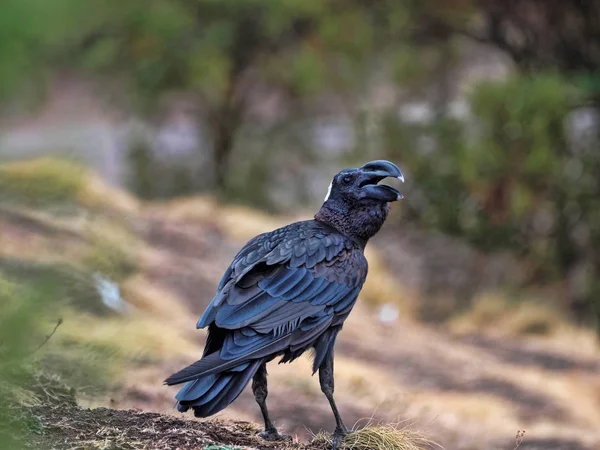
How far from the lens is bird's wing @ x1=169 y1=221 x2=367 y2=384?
468cm

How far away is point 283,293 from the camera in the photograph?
4898 millimetres

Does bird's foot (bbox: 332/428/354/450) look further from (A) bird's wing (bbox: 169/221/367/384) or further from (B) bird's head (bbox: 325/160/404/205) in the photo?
(B) bird's head (bbox: 325/160/404/205)

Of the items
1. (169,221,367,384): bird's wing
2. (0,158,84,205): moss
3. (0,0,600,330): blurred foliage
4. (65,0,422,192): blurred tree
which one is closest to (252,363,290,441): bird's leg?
(169,221,367,384): bird's wing

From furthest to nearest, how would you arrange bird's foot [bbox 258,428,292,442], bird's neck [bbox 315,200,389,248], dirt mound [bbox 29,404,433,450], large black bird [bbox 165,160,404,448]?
bird's neck [bbox 315,200,389,248] → bird's foot [bbox 258,428,292,442] → large black bird [bbox 165,160,404,448] → dirt mound [bbox 29,404,433,450]

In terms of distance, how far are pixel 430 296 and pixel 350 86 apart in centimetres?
490

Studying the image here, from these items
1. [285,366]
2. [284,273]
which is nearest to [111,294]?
[285,366]

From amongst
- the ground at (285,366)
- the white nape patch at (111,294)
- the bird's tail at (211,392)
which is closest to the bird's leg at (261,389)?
the ground at (285,366)

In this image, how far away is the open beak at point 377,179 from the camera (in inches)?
206

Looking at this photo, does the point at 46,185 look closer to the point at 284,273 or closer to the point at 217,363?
the point at 217,363

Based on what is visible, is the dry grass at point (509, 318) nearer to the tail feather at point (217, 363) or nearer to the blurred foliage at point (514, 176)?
the blurred foliage at point (514, 176)

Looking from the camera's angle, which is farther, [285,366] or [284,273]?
[285,366]

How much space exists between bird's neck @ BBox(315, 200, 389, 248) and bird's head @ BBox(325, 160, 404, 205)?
0.03 m

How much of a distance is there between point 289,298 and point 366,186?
846 millimetres

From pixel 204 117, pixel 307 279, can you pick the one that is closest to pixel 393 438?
pixel 307 279
